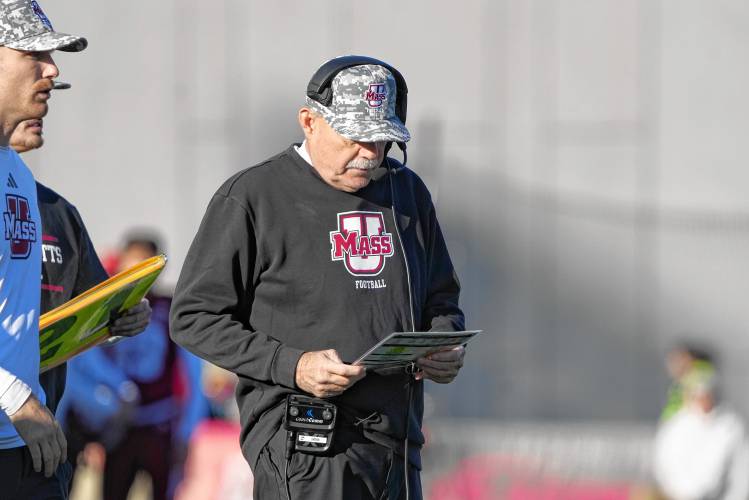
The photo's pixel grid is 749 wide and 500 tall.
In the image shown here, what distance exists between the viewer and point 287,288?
4188mm

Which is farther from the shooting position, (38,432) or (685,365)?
(685,365)

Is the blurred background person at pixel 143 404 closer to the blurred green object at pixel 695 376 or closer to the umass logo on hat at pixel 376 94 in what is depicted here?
the blurred green object at pixel 695 376

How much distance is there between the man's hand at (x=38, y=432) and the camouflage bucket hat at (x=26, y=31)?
958 mm

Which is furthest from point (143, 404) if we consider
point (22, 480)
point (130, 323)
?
point (22, 480)

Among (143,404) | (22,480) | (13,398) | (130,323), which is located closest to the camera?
(13,398)

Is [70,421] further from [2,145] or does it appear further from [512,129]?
[512,129]

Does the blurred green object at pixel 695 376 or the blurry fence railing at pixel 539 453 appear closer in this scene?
the blurred green object at pixel 695 376

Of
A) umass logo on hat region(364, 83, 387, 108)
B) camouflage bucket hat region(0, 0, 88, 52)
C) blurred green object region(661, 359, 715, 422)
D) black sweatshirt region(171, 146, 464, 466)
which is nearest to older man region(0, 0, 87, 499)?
camouflage bucket hat region(0, 0, 88, 52)

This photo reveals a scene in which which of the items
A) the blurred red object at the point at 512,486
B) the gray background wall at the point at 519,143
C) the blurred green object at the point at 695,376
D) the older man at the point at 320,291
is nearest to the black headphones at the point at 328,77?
the older man at the point at 320,291

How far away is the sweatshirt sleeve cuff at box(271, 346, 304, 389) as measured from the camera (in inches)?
160

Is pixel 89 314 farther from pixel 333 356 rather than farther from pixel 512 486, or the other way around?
pixel 512 486

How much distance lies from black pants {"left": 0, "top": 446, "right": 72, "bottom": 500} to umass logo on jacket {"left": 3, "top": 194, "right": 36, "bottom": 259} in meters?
0.55

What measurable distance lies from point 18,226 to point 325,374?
949 millimetres

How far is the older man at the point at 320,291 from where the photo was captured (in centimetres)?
416
